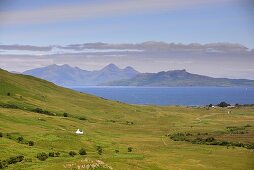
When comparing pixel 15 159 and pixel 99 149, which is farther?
pixel 99 149

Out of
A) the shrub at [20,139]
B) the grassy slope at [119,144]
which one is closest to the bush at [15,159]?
the grassy slope at [119,144]

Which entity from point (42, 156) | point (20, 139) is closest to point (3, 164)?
point (42, 156)

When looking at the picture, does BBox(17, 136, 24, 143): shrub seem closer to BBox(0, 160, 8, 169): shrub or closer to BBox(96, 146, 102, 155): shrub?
BBox(96, 146, 102, 155): shrub

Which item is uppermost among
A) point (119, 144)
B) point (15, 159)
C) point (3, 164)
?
point (15, 159)

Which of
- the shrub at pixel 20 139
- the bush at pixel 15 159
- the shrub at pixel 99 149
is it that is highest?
the shrub at pixel 20 139

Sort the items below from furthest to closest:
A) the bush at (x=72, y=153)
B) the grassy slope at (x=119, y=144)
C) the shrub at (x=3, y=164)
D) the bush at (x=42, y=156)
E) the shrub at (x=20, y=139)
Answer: the shrub at (x=20, y=139) → the bush at (x=72, y=153) → the grassy slope at (x=119, y=144) → the bush at (x=42, y=156) → the shrub at (x=3, y=164)

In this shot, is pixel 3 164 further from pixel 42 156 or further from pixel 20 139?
pixel 20 139

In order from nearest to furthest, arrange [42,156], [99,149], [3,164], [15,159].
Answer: [3,164] → [15,159] → [42,156] → [99,149]

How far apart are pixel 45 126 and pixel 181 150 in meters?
47.5

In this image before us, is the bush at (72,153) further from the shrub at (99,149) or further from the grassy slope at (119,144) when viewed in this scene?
the shrub at (99,149)

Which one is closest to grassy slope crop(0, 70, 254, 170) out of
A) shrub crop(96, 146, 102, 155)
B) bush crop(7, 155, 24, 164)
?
shrub crop(96, 146, 102, 155)

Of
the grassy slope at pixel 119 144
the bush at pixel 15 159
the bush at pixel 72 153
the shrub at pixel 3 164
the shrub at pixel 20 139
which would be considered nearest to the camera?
the shrub at pixel 3 164

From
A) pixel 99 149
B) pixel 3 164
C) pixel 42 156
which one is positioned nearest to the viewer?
pixel 3 164

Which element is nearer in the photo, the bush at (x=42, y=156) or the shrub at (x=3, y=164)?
the shrub at (x=3, y=164)
